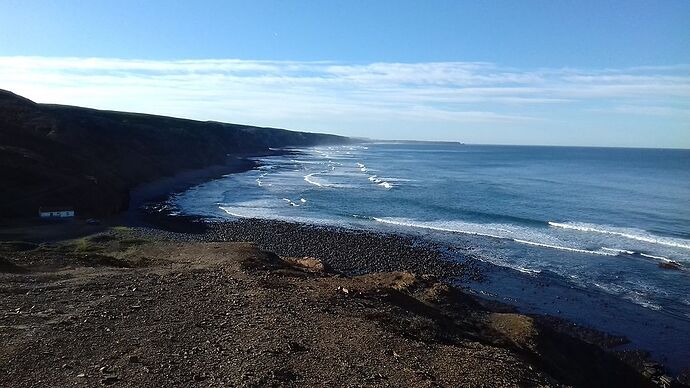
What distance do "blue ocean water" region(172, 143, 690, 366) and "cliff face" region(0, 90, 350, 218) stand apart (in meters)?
8.53

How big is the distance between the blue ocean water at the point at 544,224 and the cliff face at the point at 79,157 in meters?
8.53

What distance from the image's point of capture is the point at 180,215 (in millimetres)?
49312

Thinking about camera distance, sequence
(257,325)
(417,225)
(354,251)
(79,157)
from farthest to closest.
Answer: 1. (79,157)
2. (417,225)
3. (354,251)
4. (257,325)

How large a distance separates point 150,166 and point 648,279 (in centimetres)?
6418

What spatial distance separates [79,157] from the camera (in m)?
58.4

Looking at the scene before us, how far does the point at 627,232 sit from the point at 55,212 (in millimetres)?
45661

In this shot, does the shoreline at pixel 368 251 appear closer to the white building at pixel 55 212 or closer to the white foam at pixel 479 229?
the white foam at pixel 479 229

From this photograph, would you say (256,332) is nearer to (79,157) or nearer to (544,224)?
(544,224)

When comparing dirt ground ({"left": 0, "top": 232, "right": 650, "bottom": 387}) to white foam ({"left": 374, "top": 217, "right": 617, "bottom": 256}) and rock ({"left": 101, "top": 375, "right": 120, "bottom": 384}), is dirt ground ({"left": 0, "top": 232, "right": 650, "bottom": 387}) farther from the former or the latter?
white foam ({"left": 374, "top": 217, "right": 617, "bottom": 256})

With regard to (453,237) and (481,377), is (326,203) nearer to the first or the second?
(453,237)

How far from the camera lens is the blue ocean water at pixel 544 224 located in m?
27.8

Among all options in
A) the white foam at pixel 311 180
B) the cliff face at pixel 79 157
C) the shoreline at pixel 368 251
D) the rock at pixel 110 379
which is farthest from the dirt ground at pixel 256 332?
the white foam at pixel 311 180

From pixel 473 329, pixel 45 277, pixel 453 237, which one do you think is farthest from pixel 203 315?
pixel 453 237

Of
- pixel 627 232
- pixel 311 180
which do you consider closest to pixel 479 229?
pixel 627 232
